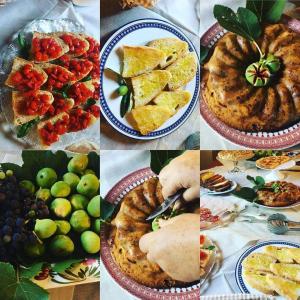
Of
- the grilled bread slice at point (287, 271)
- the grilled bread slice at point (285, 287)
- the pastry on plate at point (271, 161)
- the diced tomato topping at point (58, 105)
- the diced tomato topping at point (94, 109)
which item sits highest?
the diced tomato topping at point (58, 105)

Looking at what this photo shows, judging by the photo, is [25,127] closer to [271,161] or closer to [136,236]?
[136,236]

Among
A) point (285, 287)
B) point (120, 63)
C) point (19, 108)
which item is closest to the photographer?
point (19, 108)

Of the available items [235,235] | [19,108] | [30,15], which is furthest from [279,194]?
[30,15]

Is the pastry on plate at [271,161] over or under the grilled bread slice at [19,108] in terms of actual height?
under

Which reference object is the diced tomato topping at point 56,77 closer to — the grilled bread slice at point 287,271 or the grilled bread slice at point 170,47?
the grilled bread slice at point 170,47

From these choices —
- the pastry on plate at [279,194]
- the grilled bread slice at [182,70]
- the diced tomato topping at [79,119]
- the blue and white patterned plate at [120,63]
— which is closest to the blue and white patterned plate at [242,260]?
the pastry on plate at [279,194]

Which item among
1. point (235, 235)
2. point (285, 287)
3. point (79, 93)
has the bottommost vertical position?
point (285, 287)
